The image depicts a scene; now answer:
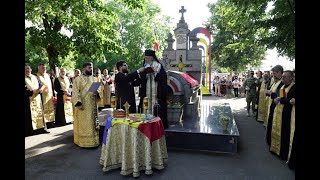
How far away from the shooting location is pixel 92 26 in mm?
12766

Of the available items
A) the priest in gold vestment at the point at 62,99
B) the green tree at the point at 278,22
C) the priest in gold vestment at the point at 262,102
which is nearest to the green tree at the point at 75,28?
the priest in gold vestment at the point at 62,99

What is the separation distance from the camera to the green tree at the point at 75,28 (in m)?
11.4

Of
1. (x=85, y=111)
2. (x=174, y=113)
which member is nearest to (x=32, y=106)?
(x=85, y=111)

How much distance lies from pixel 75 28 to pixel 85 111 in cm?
723

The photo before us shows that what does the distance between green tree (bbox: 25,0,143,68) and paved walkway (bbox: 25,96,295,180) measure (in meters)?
5.42

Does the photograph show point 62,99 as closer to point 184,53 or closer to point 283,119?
point 184,53

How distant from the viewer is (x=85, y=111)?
717 centimetres

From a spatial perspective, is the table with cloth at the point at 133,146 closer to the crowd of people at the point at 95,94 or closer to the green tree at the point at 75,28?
the crowd of people at the point at 95,94

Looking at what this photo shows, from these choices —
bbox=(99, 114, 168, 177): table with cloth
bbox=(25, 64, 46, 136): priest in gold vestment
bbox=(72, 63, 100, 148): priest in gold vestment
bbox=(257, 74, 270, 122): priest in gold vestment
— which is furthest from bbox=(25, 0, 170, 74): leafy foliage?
bbox=(99, 114, 168, 177): table with cloth

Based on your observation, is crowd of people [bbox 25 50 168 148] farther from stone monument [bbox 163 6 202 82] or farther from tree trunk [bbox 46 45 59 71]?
stone monument [bbox 163 6 202 82]
